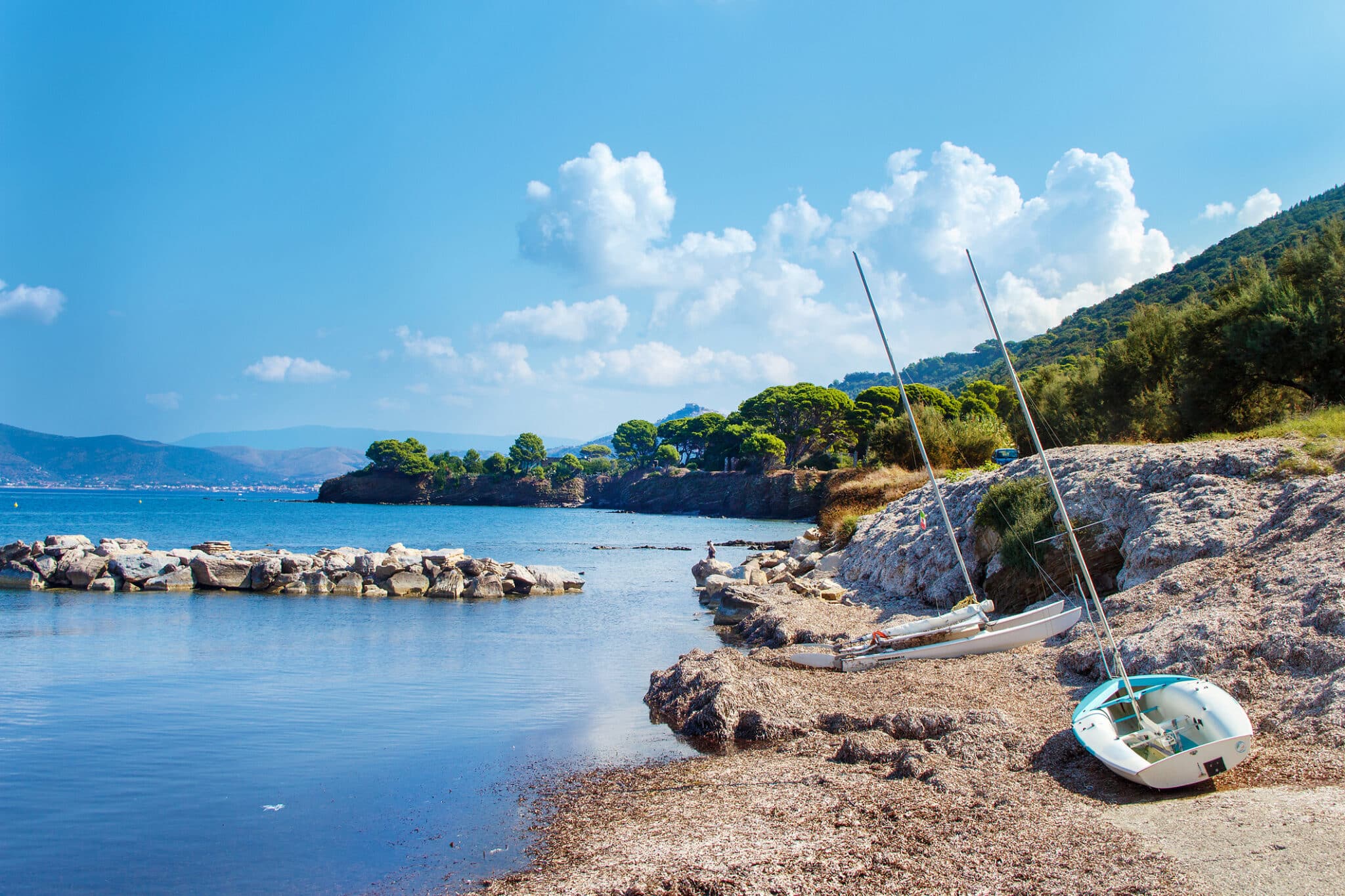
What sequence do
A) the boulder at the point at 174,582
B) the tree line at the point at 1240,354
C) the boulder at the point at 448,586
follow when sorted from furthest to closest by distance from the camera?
1. the boulder at the point at 174,582
2. the boulder at the point at 448,586
3. the tree line at the point at 1240,354

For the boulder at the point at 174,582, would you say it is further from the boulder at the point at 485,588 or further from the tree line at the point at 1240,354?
the tree line at the point at 1240,354

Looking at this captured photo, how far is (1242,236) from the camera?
8475cm

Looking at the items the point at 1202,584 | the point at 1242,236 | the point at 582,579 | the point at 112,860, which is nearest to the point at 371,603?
the point at 582,579

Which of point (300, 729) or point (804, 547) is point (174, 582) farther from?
point (804, 547)

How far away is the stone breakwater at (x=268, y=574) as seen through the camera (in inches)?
1176

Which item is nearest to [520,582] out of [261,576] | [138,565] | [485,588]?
[485,588]

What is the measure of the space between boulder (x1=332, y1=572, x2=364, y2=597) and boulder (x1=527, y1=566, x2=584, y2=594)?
625cm

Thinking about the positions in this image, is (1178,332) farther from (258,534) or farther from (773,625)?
(258,534)

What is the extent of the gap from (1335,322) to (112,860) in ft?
94.0

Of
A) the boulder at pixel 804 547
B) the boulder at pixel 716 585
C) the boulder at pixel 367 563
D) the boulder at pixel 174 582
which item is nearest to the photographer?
the boulder at pixel 716 585

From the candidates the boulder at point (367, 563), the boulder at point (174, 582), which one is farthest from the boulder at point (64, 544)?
the boulder at point (367, 563)

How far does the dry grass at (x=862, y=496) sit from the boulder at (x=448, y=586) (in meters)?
14.3

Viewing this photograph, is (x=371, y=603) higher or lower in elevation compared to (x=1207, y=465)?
higher

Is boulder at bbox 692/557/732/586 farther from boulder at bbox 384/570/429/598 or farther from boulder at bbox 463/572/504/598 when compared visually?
boulder at bbox 384/570/429/598
